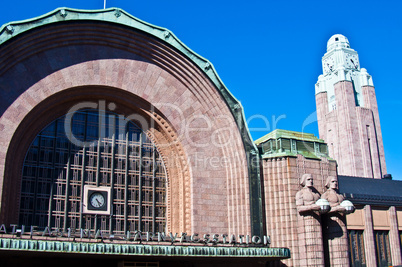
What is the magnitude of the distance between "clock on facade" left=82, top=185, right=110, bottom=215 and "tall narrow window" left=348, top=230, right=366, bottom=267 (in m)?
16.5

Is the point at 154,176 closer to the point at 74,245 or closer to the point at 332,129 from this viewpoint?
the point at 74,245

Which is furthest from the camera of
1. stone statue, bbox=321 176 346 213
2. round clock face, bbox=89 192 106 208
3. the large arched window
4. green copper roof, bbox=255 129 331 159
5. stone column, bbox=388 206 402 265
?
stone column, bbox=388 206 402 265

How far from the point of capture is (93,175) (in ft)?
74.4

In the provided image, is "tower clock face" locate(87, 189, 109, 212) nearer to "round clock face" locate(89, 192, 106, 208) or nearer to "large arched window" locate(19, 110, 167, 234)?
"round clock face" locate(89, 192, 106, 208)

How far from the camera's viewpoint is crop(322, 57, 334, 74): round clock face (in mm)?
77562

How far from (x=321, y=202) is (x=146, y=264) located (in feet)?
29.5

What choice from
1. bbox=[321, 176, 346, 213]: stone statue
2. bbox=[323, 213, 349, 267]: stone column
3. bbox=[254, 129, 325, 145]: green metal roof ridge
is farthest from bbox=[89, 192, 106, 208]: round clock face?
bbox=[323, 213, 349, 267]: stone column

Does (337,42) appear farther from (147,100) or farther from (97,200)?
(97,200)

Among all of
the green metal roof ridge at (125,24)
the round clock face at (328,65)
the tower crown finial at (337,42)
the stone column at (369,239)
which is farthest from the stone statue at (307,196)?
the tower crown finial at (337,42)

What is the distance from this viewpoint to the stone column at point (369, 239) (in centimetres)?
3064

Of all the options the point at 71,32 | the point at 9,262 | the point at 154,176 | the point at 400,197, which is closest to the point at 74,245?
the point at 9,262

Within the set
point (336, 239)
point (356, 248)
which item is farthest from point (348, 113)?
point (336, 239)

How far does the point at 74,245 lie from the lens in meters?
17.5

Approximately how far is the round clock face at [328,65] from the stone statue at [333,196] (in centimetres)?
5528
